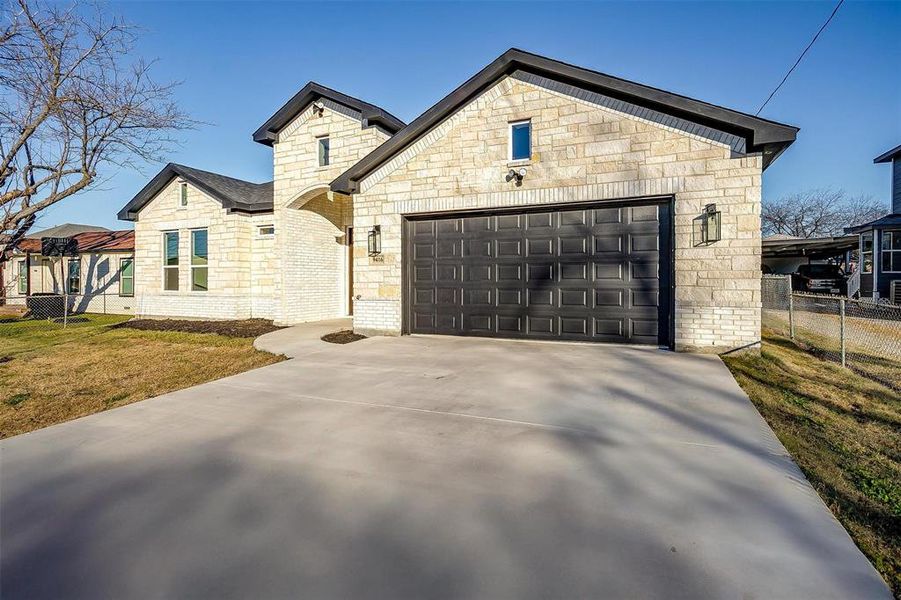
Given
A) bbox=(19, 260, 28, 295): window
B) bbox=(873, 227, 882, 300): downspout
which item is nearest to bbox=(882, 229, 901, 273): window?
bbox=(873, 227, 882, 300): downspout

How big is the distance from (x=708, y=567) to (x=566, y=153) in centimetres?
749

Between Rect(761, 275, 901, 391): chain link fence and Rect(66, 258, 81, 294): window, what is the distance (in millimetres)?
26654

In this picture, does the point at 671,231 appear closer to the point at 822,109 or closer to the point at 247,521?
the point at 247,521

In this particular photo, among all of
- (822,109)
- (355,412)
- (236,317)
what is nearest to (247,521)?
(355,412)

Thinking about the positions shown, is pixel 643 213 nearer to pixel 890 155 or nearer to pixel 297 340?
pixel 297 340

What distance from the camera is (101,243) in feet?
63.8

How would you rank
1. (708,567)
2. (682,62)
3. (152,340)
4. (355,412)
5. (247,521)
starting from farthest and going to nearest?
(682,62) → (152,340) → (355,412) → (247,521) → (708,567)

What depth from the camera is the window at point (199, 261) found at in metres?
14.2

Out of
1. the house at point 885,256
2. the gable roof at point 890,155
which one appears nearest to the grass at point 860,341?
the house at point 885,256

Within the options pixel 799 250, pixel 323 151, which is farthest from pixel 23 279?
pixel 799 250

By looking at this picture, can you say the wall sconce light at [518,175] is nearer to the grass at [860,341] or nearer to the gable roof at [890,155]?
the grass at [860,341]

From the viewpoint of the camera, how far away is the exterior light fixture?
23.5ft

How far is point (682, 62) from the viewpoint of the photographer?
1118cm

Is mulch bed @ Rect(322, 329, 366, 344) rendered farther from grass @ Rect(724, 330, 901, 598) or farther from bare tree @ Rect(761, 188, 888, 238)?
bare tree @ Rect(761, 188, 888, 238)
